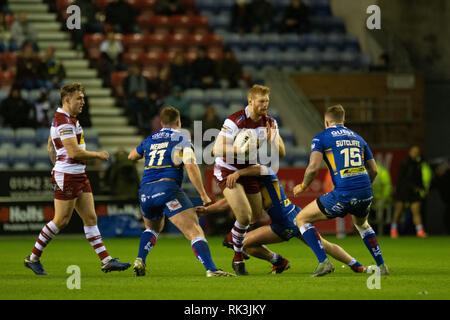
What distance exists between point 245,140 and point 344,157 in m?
Answer: 1.21

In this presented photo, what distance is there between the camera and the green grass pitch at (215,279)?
8.57m

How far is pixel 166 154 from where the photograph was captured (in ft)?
34.0

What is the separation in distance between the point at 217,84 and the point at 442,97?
20.4 feet

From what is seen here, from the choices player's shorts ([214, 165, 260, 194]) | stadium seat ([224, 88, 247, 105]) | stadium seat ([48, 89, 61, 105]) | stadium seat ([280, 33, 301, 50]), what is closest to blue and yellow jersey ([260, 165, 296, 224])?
player's shorts ([214, 165, 260, 194])

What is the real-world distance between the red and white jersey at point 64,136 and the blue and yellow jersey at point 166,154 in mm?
914

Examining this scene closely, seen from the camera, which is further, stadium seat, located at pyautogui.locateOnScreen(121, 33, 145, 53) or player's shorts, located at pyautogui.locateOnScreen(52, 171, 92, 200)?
stadium seat, located at pyautogui.locateOnScreen(121, 33, 145, 53)

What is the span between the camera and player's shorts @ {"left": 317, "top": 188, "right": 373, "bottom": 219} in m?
10.1

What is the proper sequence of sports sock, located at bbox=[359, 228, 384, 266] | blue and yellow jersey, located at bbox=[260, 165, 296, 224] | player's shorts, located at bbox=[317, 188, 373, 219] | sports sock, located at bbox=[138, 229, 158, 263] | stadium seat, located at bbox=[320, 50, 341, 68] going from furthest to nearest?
stadium seat, located at bbox=[320, 50, 341, 68]
blue and yellow jersey, located at bbox=[260, 165, 296, 224]
sports sock, located at bbox=[138, 229, 158, 263]
sports sock, located at bbox=[359, 228, 384, 266]
player's shorts, located at bbox=[317, 188, 373, 219]

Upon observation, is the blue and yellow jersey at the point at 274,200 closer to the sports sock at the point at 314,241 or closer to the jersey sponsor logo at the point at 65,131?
the sports sock at the point at 314,241

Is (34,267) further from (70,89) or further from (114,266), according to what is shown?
(70,89)

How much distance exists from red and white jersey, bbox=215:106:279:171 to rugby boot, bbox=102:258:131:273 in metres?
1.56

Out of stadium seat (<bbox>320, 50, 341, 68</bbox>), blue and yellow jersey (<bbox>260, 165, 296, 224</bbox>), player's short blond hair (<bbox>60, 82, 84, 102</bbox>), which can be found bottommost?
blue and yellow jersey (<bbox>260, 165, 296, 224</bbox>)

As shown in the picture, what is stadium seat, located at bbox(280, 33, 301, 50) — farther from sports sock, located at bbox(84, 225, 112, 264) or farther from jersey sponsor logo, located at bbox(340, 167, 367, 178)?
jersey sponsor logo, located at bbox(340, 167, 367, 178)

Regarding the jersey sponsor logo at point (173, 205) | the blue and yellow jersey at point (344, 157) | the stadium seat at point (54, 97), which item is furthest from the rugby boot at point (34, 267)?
the stadium seat at point (54, 97)
